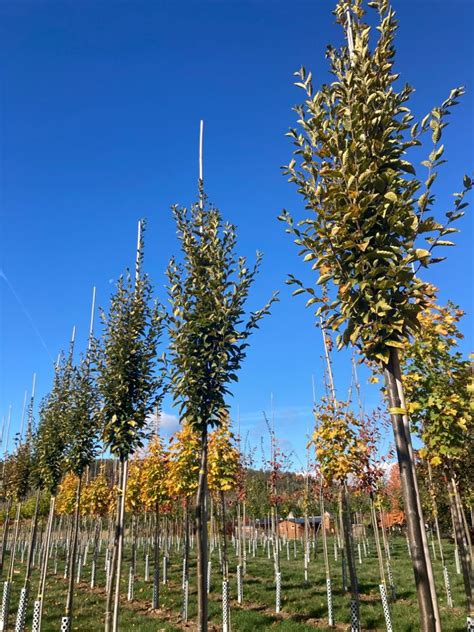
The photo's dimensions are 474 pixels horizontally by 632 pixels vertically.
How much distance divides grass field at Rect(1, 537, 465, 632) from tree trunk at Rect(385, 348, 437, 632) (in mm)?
9418

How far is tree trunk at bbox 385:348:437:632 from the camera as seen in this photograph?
9.77ft

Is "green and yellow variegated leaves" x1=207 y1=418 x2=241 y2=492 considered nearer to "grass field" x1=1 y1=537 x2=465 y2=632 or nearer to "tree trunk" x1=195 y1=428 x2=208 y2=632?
"grass field" x1=1 y1=537 x2=465 y2=632

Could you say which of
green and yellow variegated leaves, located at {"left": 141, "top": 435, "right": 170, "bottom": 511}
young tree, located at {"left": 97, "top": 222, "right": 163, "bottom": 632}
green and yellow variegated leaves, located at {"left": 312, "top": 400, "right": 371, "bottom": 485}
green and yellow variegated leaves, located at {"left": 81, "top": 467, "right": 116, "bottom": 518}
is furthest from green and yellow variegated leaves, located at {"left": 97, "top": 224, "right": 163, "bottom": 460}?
green and yellow variegated leaves, located at {"left": 81, "top": 467, "right": 116, "bottom": 518}

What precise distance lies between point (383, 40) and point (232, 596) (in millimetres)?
16670

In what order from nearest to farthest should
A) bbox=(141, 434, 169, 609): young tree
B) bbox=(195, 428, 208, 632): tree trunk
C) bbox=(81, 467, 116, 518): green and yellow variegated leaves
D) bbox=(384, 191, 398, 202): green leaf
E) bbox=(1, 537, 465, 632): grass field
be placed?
bbox=(384, 191, 398, 202): green leaf
bbox=(195, 428, 208, 632): tree trunk
bbox=(1, 537, 465, 632): grass field
bbox=(141, 434, 169, 609): young tree
bbox=(81, 467, 116, 518): green and yellow variegated leaves

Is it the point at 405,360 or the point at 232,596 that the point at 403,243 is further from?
the point at 232,596

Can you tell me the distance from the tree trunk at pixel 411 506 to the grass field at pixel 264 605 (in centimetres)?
942

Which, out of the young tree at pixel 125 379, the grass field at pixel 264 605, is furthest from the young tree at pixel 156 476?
the young tree at pixel 125 379

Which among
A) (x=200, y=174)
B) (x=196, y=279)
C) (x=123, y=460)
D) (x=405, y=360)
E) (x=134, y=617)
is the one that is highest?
(x=200, y=174)

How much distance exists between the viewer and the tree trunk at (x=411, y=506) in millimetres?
2979

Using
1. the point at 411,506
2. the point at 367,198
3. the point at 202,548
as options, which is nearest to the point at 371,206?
the point at 367,198

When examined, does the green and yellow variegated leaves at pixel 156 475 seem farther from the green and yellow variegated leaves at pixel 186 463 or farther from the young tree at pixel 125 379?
the young tree at pixel 125 379

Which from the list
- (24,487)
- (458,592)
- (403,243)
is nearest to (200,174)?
(403,243)

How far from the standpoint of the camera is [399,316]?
3566mm
